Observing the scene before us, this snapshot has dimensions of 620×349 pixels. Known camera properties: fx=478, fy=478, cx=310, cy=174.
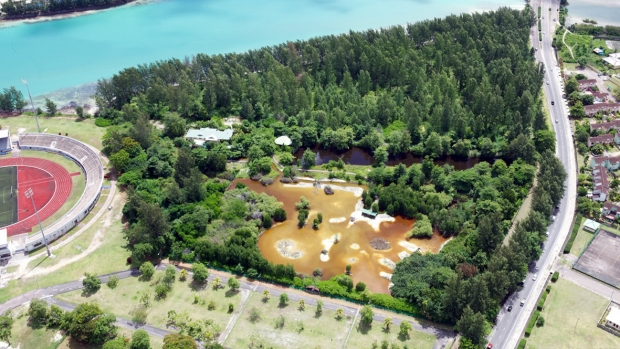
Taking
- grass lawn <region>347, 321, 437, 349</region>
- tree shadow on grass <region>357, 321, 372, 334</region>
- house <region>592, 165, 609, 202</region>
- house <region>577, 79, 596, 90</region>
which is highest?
house <region>577, 79, 596, 90</region>

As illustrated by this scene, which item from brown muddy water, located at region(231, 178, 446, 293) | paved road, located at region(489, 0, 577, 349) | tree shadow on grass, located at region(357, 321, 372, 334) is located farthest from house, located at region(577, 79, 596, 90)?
tree shadow on grass, located at region(357, 321, 372, 334)

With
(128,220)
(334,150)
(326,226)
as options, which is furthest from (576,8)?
(128,220)

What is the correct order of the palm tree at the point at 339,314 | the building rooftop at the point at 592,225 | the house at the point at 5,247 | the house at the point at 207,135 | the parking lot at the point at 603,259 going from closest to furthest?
the palm tree at the point at 339,314 < the parking lot at the point at 603,259 < the house at the point at 5,247 < the building rooftop at the point at 592,225 < the house at the point at 207,135

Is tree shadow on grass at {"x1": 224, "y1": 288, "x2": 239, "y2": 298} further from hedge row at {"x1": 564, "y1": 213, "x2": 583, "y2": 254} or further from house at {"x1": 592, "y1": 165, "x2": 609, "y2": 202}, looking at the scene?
house at {"x1": 592, "y1": 165, "x2": 609, "y2": 202}

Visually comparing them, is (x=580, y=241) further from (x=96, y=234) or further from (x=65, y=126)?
(x=65, y=126)

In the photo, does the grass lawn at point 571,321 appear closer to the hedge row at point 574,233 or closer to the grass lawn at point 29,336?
the hedge row at point 574,233

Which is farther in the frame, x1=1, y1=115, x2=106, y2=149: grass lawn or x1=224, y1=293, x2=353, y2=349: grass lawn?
x1=1, y1=115, x2=106, y2=149: grass lawn

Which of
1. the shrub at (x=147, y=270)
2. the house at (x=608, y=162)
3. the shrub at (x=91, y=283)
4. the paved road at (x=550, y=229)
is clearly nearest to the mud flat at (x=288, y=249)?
the shrub at (x=147, y=270)
